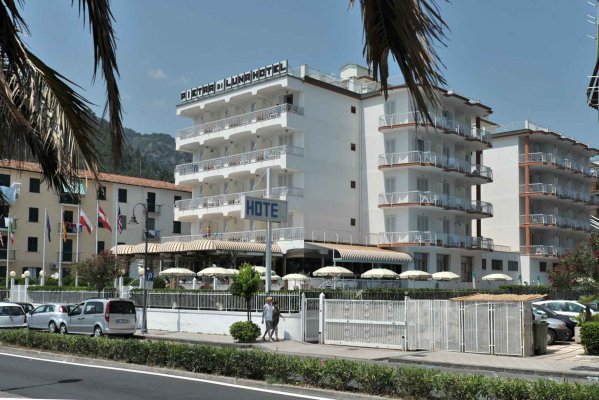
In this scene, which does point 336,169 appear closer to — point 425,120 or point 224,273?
point 224,273

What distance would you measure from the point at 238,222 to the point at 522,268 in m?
27.5

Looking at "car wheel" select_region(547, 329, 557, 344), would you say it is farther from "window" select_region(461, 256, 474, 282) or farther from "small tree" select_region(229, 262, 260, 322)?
"window" select_region(461, 256, 474, 282)

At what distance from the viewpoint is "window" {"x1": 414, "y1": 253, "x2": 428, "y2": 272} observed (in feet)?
179

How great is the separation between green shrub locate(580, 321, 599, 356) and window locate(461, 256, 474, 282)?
37.4 metres

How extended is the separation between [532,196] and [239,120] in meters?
29.4

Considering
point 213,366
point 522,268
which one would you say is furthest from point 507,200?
point 213,366

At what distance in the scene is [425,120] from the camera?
2.88 metres

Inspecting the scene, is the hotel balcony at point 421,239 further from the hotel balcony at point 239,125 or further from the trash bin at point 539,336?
the trash bin at point 539,336

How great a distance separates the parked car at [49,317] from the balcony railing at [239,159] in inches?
946

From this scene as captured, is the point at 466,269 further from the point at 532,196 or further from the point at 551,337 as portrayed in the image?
the point at 551,337

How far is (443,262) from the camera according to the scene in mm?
57188

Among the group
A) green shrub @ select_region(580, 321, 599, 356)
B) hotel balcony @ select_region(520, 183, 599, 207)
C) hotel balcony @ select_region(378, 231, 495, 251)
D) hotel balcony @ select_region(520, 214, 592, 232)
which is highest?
hotel balcony @ select_region(520, 183, 599, 207)

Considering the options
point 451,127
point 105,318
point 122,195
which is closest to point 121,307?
point 105,318

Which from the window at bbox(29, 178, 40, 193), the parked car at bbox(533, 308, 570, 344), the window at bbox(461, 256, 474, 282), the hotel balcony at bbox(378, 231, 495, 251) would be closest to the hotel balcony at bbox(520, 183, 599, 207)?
the window at bbox(461, 256, 474, 282)
